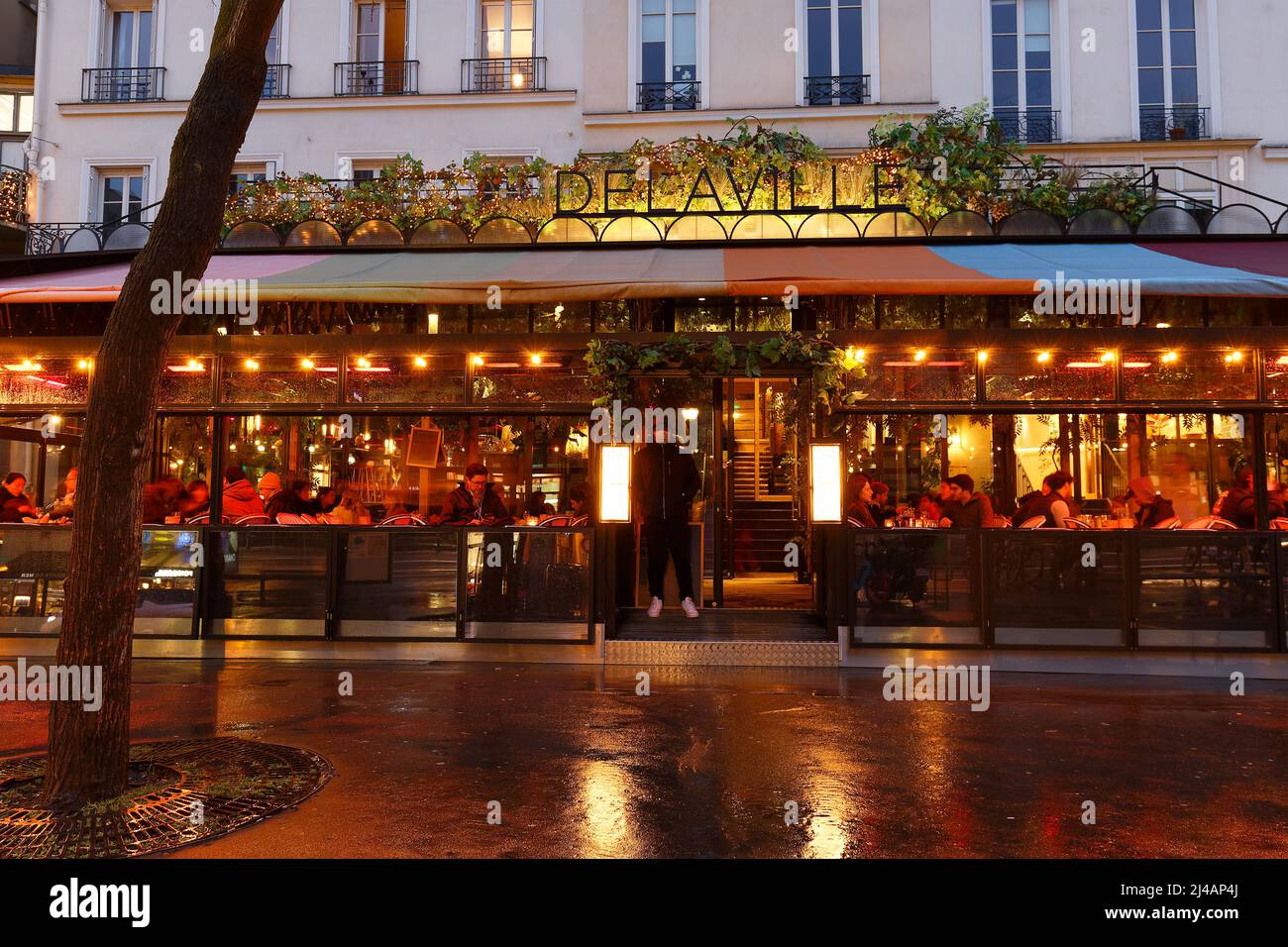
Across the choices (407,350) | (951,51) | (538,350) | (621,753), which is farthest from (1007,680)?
(951,51)

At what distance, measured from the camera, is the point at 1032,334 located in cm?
903

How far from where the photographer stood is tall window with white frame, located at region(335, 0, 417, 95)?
1510cm

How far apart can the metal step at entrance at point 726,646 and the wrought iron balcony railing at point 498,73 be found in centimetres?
1005

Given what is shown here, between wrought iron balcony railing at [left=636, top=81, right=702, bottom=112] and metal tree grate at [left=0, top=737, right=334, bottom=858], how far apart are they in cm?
1173

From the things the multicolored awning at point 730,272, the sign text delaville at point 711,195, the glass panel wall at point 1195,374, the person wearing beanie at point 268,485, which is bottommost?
the person wearing beanie at point 268,485

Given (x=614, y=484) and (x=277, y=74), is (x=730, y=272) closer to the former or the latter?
(x=614, y=484)

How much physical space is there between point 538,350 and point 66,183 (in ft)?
36.5

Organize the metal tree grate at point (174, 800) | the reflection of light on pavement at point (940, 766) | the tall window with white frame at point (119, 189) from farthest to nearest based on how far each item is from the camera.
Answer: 1. the tall window with white frame at point (119, 189)
2. the reflection of light on pavement at point (940, 766)
3. the metal tree grate at point (174, 800)

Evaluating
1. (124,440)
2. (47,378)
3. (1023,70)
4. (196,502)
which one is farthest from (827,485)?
(1023,70)

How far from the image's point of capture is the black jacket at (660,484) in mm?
9406

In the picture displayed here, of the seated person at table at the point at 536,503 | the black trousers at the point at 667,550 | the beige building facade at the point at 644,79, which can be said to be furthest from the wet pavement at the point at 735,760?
the beige building facade at the point at 644,79

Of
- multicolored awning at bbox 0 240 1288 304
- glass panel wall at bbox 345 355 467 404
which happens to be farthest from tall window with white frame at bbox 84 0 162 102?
glass panel wall at bbox 345 355 467 404

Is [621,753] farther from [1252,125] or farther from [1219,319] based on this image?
[1252,125]

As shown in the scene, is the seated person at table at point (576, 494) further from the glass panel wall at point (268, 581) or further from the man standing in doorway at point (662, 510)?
the glass panel wall at point (268, 581)
